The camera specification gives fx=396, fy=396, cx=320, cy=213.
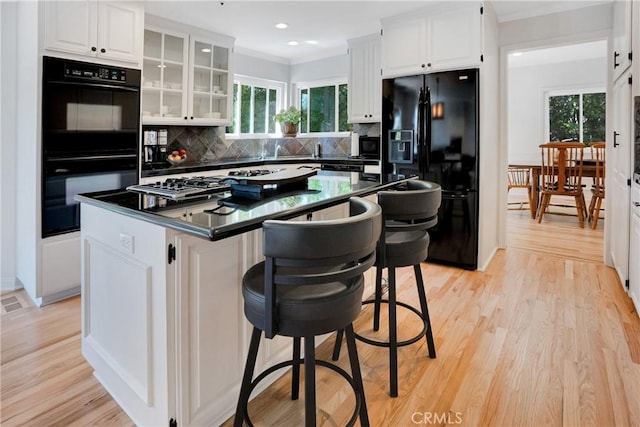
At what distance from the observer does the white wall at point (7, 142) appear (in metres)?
3.03

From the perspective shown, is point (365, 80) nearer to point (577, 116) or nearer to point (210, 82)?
point (210, 82)

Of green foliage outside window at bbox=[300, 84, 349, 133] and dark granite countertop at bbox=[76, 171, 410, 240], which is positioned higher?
green foliage outside window at bbox=[300, 84, 349, 133]

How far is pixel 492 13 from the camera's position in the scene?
12.7 ft

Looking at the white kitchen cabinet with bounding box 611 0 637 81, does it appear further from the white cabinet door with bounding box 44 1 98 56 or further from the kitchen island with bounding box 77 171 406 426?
A: the white cabinet door with bounding box 44 1 98 56

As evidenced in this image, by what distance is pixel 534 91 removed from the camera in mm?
7613

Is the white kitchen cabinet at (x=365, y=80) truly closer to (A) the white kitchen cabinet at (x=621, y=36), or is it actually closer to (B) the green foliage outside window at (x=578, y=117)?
(A) the white kitchen cabinet at (x=621, y=36)

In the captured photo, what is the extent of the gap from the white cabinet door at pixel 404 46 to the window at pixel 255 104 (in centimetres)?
226

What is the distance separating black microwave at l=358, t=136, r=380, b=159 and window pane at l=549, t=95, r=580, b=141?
465 cm

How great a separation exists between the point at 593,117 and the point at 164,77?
732cm

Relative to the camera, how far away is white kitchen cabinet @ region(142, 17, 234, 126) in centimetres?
410

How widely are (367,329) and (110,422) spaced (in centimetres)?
148

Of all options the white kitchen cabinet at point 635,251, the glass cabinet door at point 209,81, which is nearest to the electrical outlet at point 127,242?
the white kitchen cabinet at point 635,251

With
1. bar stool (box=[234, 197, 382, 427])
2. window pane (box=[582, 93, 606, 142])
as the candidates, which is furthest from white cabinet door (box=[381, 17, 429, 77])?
window pane (box=[582, 93, 606, 142])
